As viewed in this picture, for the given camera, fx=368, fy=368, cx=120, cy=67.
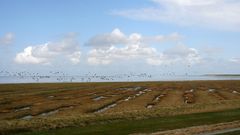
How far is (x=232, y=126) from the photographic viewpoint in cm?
3020

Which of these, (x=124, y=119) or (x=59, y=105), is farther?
(x=59, y=105)

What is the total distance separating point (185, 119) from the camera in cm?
3503

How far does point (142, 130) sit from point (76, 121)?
7.75 metres

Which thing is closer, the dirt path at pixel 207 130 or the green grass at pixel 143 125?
the dirt path at pixel 207 130

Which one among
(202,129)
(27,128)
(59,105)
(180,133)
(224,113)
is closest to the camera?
(180,133)

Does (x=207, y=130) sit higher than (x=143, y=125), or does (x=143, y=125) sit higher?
(x=143, y=125)

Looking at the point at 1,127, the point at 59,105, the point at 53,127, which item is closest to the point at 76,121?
the point at 53,127

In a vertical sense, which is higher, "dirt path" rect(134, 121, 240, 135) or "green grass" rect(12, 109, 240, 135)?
"green grass" rect(12, 109, 240, 135)

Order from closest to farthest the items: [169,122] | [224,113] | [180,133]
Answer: [180,133] < [169,122] < [224,113]

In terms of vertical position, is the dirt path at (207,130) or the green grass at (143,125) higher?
the green grass at (143,125)

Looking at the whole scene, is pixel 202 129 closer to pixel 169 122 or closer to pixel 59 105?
pixel 169 122

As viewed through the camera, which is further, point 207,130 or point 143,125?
point 143,125

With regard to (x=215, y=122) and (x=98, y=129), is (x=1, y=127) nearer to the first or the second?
(x=98, y=129)

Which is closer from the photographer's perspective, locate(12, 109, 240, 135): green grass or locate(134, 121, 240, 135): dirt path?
Result: locate(134, 121, 240, 135): dirt path
